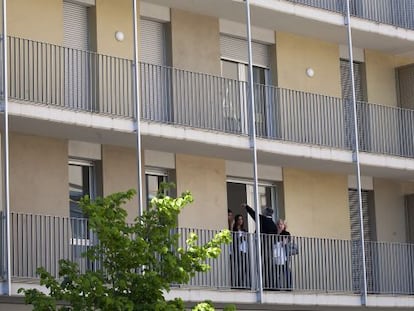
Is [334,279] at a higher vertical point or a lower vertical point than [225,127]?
lower

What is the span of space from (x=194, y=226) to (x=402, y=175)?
20.3ft

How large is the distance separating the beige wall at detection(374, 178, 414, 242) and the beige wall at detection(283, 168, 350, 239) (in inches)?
41.4

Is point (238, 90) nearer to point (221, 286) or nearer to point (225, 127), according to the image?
point (225, 127)

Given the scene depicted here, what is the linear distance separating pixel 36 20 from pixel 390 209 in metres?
11.0

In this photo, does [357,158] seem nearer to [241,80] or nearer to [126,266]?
[241,80]

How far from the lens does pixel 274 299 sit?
32.4m

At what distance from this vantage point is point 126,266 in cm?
2469

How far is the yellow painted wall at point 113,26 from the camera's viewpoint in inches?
1254

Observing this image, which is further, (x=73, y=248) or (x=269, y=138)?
(x=269, y=138)

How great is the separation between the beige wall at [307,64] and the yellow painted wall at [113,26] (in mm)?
4527

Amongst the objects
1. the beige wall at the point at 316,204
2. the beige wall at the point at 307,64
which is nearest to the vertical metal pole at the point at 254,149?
the beige wall at the point at 307,64

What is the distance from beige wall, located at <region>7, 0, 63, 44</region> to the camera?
3014 centimetres

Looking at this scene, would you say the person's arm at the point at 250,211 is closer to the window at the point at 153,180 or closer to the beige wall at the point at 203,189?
the beige wall at the point at 203,189

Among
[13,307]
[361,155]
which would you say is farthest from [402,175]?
[13,307]
